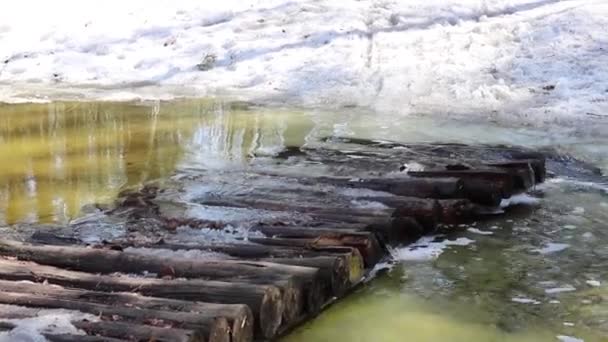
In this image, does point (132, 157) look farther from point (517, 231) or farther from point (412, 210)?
point (517, 231)

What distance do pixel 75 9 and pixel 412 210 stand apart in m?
17.9

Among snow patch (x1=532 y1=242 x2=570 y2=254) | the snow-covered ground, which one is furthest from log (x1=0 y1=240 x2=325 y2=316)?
the snow-covered ground

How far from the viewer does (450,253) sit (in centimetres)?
623

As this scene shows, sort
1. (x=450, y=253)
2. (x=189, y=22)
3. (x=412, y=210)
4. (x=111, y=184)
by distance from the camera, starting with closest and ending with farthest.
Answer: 1. (x=450, y=253)
2. (x=412, y=210)
3. (x=111, y=184)
4. (x=189, y=22)

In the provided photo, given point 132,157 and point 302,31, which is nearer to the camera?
point 132,157

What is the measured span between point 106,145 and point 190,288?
6478 millimetres

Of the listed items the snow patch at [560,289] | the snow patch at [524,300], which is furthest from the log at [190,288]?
the snow patch at [560,289]

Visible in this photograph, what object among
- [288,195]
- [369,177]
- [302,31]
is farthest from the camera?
[302,31]

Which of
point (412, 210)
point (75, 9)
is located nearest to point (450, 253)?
point (412, 210)

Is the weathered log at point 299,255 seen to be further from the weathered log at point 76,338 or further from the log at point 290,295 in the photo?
the weathered log at point 76,338

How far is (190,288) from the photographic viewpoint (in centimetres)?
469

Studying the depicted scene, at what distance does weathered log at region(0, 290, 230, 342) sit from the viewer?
4148 mm

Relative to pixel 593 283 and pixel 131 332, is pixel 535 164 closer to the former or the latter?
pixel 593 283

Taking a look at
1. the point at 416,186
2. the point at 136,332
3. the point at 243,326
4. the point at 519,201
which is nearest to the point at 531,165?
the point at 519,201
